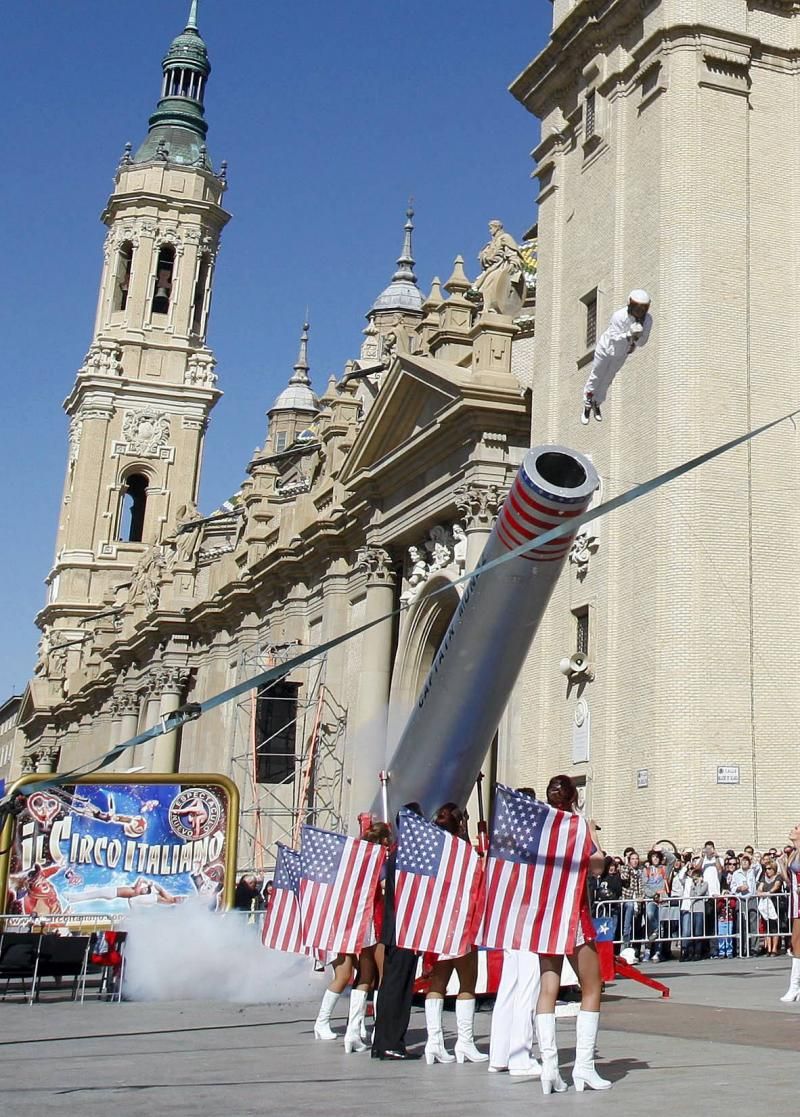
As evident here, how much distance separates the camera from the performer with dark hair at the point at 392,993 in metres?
9.73

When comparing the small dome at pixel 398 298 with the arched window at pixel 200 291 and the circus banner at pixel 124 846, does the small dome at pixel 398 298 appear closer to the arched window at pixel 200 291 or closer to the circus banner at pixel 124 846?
the arched window at pixel 200 291

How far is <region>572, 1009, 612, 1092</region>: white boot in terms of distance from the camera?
313 inches

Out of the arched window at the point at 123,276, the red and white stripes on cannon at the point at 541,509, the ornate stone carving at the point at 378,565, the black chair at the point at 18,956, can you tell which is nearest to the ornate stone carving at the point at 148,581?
the arched window at the point at 123,276

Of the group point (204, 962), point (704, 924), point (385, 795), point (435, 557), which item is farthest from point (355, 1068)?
point (435, 557)

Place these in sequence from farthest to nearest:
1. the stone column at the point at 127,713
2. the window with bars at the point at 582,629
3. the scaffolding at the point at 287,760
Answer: the stone column at the point at 127,713 < the scaffolding at the point at 287,760 < the window with bars at the point at 582,629

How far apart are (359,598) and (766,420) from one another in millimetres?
15536

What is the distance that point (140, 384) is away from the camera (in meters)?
76.2

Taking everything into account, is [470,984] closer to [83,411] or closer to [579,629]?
[579,629]

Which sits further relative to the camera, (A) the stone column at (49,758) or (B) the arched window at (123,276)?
(A) the stone column at (49,758)

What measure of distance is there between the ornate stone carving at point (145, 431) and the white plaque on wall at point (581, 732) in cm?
5523

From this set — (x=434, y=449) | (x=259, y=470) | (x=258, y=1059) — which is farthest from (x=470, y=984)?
(x=259, y=470)

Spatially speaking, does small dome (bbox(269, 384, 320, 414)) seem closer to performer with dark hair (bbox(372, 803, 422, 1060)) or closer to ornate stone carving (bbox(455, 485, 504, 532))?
ornate stone carving (bbox(455, 485, 504, 532))

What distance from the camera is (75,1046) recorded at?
10.8m

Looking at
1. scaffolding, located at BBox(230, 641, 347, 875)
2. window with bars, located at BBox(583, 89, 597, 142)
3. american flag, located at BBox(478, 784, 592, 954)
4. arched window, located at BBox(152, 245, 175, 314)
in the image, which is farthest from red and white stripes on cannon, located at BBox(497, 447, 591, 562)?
arched window, located at BBox(152, 245, 175, 314)
